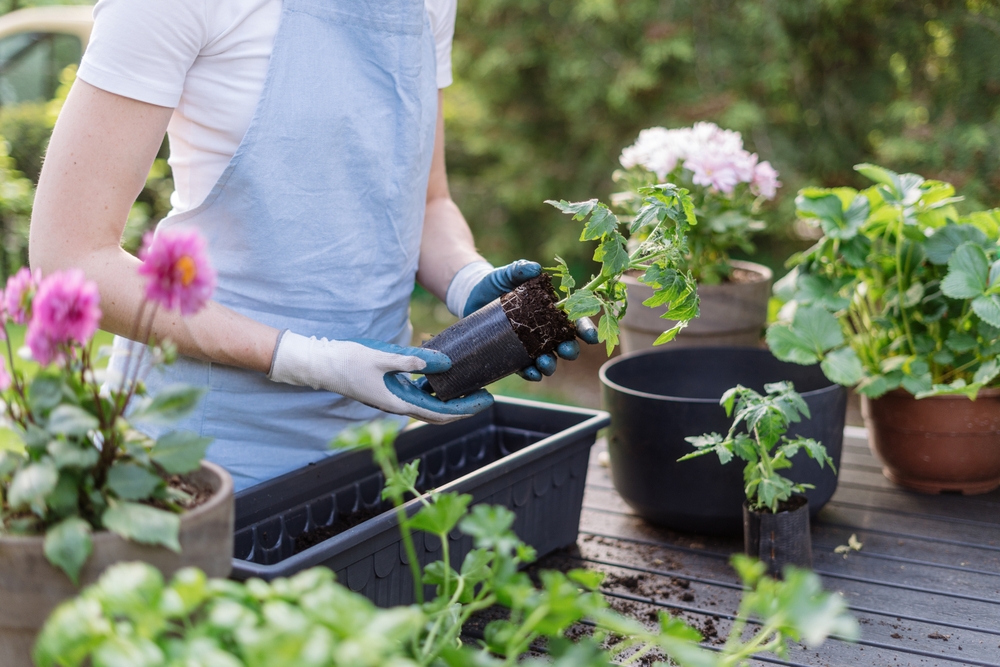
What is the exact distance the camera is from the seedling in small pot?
115cm

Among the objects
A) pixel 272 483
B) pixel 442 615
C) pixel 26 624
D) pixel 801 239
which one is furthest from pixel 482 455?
pixel 801 239

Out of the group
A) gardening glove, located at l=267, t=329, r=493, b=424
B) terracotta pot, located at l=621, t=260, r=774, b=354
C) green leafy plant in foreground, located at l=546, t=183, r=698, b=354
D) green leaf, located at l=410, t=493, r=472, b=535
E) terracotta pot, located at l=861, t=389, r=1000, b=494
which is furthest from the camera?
terracotta pot, located at l=621, t=260, r=774, b=354

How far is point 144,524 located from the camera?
62 centimetres

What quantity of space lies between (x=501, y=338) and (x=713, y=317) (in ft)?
2.29

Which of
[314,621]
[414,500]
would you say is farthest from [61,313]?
[414,500]

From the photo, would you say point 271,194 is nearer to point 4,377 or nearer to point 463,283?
point 463,283

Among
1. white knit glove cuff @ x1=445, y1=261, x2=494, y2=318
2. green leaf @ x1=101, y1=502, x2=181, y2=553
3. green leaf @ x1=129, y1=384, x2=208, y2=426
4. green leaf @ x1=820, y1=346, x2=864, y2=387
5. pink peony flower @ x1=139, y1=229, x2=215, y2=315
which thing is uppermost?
pink peony flower @ x1=139, y1=229, x2=215, y2=315

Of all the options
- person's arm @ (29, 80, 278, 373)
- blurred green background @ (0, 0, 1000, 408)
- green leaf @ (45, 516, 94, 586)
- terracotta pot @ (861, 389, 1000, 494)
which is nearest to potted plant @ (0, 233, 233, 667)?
green leaf @ (45, 516, 94, 586)

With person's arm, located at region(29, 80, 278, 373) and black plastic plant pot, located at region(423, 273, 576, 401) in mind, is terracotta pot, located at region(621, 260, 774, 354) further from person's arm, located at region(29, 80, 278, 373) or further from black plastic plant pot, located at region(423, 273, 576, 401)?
person's arm, located at region(29, 80, 278, 373)

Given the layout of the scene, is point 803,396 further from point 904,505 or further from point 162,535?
point 162,535

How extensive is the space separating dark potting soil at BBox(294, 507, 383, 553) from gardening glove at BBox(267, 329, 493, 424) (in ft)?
0.55

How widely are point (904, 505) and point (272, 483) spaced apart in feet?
3.61

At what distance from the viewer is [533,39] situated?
4.61m

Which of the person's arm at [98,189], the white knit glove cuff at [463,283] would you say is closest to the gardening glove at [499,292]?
the white knit glove cuff at [463,283]
